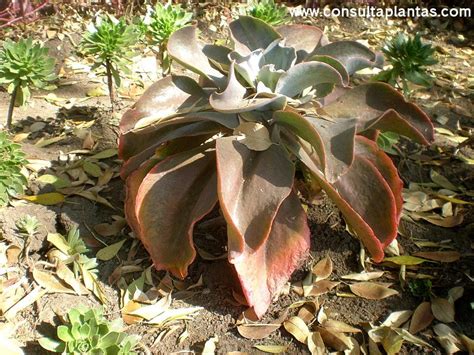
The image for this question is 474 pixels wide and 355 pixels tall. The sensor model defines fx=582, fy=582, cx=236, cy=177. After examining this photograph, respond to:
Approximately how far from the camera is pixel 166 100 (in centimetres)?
171

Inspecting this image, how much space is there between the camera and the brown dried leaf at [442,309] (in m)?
1.61

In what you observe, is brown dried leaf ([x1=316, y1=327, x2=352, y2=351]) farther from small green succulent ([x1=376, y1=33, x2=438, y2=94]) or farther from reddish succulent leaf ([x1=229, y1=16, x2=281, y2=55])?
small green succulent ([x1=376, y1=33, x2=438, y2=94])

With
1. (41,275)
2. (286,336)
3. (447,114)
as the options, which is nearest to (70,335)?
(41,275)

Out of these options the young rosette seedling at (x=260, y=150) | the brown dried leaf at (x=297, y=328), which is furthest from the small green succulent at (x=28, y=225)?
the brown dried leaf at (x=297, y=328)

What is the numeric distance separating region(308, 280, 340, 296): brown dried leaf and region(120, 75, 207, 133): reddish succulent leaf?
2.09 ft

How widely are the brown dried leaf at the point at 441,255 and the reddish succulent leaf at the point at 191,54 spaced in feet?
2.67

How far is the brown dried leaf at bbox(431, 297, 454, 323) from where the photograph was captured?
1606 mm

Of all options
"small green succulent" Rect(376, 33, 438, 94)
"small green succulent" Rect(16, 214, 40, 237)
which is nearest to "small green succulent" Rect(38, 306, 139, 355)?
"small green succulent" Rect(16, 214, 40, 237)

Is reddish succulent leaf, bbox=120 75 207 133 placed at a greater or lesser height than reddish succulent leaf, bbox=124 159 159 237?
greater

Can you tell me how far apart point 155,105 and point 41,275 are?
1.98 feet

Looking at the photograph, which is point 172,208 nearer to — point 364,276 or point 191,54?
point 191,54

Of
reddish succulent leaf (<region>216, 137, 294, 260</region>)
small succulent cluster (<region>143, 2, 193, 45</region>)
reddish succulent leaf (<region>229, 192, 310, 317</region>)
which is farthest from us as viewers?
small succulent cluster (<region>143, 2, 193, 45</region>)

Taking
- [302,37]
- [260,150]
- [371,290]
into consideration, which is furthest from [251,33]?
[371,290]

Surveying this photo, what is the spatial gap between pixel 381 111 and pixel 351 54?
215mm
